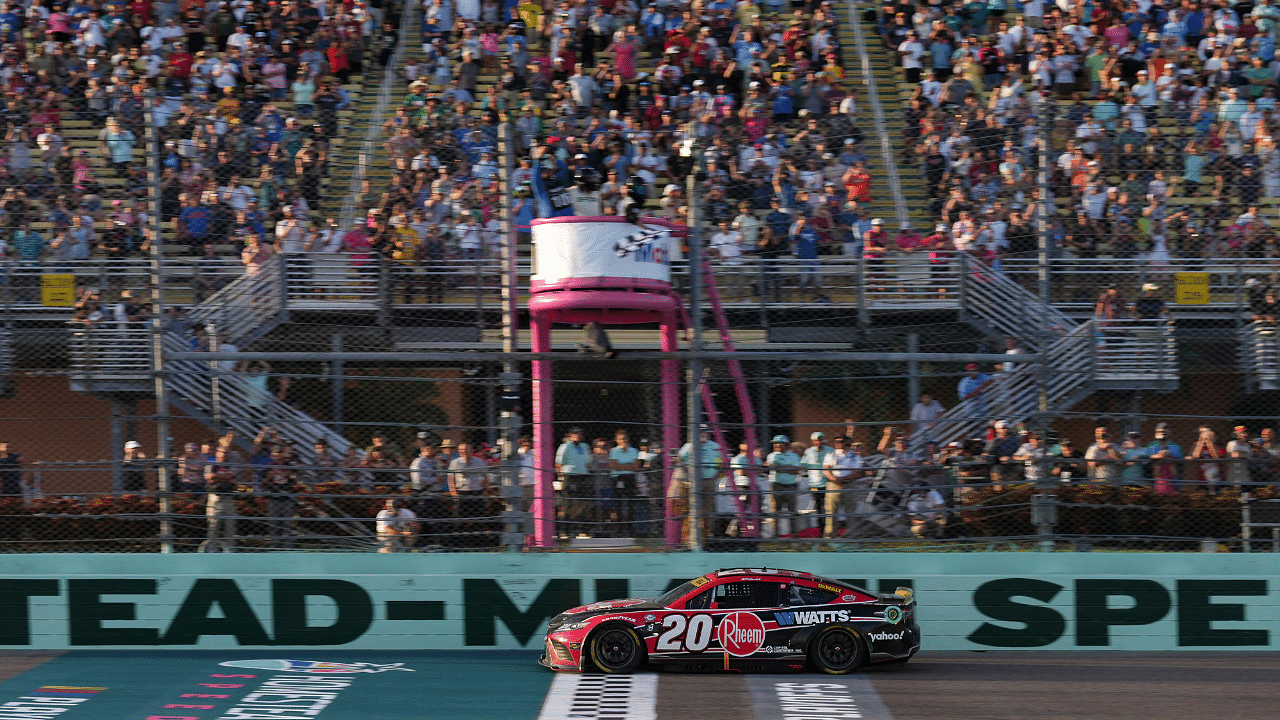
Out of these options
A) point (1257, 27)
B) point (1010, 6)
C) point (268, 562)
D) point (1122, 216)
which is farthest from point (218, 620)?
point (1257, 27)

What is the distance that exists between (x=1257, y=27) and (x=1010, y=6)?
11.1 ft

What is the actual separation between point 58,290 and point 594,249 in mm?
4919

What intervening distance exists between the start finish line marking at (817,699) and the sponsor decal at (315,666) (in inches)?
106

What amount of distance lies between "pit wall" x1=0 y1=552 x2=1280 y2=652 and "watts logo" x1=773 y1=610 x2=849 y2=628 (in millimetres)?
1032

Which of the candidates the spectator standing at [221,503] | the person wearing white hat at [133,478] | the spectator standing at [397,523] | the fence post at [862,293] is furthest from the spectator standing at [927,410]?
the person wearing white hat at [133,478]

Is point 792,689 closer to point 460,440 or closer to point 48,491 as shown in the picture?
point 460,440

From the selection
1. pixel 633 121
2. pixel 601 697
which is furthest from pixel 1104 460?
pixel 633 121

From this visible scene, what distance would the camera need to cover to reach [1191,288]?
1313 cm

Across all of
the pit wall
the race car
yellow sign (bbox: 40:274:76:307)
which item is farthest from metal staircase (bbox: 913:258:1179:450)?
yellow sign (bbox: 40:274:76:307)

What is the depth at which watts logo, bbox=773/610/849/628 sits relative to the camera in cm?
1082

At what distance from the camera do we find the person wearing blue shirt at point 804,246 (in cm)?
1310

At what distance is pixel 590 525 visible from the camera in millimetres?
11438

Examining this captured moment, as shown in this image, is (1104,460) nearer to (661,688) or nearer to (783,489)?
(783,489)

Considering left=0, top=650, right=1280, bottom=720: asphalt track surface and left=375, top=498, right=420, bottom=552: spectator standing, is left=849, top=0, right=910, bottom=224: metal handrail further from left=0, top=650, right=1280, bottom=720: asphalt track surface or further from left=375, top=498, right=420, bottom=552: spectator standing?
left=375, top=498, right=420, bottom=552: spectator standing
